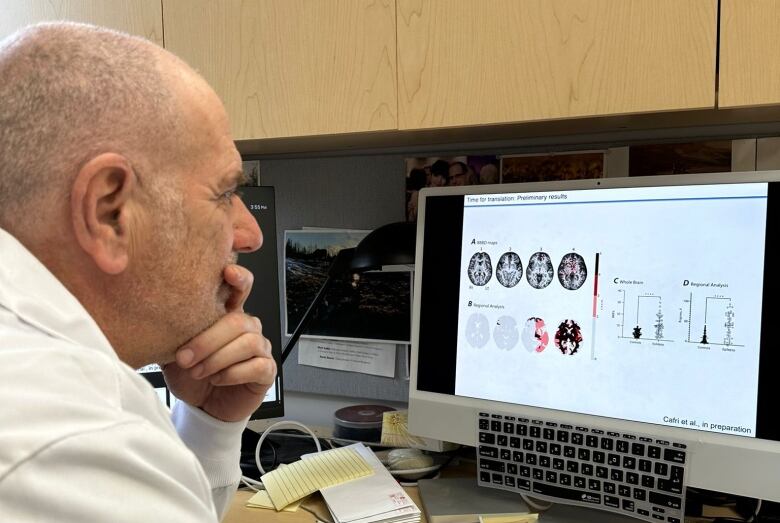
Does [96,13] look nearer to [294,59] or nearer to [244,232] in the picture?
[294,59]

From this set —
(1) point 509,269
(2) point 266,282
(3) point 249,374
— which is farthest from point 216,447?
(1) point 509,269

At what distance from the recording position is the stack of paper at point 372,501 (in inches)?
33.7

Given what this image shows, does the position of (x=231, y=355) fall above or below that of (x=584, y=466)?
above

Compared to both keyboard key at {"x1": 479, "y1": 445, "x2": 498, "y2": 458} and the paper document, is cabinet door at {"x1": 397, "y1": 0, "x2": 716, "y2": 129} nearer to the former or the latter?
keyboard key at {"x1": 479, "y1": 445, "x2": 498, "y2": 458}

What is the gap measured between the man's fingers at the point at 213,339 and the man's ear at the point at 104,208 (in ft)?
0.58

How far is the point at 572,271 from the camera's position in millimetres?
856

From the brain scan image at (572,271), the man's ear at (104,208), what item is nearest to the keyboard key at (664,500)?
the brain scan image at (572,271)

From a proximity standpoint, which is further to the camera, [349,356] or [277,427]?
[349,356]

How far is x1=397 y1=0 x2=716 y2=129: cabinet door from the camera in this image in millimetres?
739

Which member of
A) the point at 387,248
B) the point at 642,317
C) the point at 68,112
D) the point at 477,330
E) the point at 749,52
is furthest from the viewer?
the point at 387,248

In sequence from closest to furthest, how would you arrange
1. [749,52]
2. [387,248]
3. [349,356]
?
1. [749,52]
2. [387,248]
3. [349,356]

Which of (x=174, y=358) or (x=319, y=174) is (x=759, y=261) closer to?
(x=174, y=358)

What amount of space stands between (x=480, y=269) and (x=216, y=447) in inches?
16.6

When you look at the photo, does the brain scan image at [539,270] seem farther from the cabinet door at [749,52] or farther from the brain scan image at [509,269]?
the cabinet door at [749,52]
